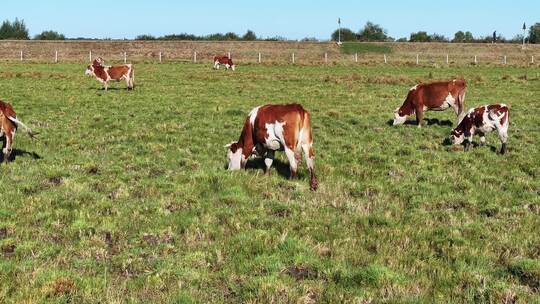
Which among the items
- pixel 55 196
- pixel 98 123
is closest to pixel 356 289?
pixel 55 196

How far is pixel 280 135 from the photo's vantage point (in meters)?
10.9

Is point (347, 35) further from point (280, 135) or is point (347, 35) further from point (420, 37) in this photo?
point (280, 135)

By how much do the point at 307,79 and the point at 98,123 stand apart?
71.0ft

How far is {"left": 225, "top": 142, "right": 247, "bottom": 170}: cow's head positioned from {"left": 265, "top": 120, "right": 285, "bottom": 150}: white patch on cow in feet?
2.59

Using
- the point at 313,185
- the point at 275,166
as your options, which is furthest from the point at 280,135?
the point at 275,166

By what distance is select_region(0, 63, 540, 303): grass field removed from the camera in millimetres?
6164

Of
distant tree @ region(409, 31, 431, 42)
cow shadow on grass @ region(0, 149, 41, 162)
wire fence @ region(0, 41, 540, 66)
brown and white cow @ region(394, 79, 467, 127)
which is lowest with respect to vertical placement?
cow shadow on grass @ region(0, 149, 41, 162)

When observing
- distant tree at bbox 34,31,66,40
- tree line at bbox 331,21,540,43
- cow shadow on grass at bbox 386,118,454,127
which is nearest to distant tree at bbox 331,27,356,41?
tree line at bbox 331,21,540,43

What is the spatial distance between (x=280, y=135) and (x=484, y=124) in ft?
22.2

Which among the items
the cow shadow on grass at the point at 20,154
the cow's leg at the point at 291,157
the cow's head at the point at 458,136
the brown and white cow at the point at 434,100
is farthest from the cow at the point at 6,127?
the brown and white cow at the point at 434,100

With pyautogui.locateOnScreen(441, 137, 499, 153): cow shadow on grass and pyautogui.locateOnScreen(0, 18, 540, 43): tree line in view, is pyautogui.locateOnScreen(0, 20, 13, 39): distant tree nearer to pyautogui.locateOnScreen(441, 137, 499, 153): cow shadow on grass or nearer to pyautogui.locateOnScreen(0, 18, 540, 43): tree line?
pyautogui.locateOnScreen(0, 18, 540, 43): tree line

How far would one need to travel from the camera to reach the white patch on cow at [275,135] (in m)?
10.9

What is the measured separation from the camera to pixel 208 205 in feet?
30.7

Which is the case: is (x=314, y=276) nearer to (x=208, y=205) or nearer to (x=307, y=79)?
(x=208, y=205)
